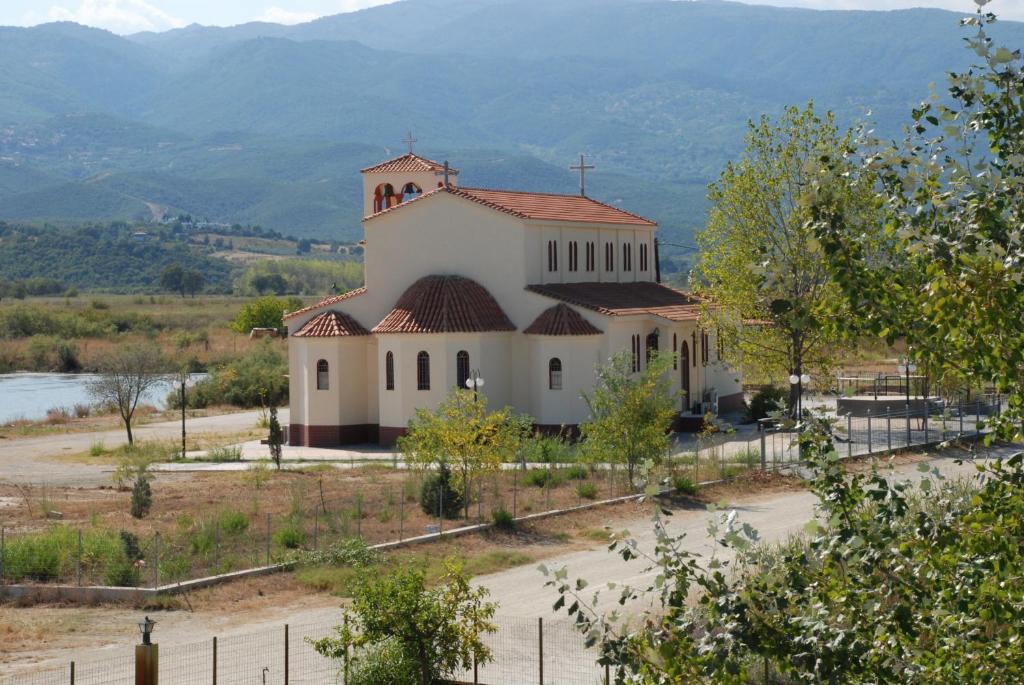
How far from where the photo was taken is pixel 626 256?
52.8 meters

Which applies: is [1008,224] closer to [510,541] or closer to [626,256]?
[510,541]

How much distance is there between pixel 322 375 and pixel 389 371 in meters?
2.64

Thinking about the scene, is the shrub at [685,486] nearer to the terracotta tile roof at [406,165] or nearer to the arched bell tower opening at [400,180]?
the arched bell tower opening at [400,180]

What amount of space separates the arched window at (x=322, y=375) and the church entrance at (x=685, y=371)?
1151 cm

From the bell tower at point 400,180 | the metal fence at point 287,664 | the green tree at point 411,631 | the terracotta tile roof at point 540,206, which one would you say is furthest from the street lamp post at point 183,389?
the green tree at point 411,631

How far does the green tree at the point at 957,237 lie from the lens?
832cm

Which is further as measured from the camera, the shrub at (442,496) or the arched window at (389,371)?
the arched window at (389,371)

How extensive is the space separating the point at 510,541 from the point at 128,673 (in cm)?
1098

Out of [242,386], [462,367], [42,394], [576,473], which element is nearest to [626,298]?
[462,367]

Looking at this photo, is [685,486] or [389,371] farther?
[389,371]

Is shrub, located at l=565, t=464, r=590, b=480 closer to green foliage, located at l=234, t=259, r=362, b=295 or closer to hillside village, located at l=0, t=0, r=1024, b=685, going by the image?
hillside village, located at l=0, t=0, r=1024, b=685

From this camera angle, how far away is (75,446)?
4900 cm

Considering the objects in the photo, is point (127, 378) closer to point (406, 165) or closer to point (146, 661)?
point (406, 165)

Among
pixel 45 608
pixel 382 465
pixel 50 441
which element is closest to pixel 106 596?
pixel 45 608
